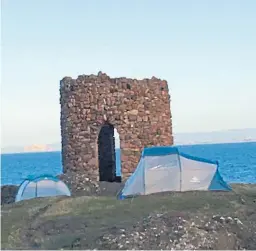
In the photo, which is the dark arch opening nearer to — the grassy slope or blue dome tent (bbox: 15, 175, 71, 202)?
blue dome tent (bbox: 15, 175, 71, 202)

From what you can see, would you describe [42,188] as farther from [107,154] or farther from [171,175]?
[107,154]

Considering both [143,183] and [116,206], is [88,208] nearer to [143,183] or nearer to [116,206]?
[116,206]

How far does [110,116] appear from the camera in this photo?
23125 millimetres

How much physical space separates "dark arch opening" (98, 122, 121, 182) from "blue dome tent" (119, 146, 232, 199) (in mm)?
6979

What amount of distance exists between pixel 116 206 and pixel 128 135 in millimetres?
7830

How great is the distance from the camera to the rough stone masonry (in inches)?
913

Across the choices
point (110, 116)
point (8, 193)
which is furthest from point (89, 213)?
point (8, 193)

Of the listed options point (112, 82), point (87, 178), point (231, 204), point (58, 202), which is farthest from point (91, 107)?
point (231, 204)

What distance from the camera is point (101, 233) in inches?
486

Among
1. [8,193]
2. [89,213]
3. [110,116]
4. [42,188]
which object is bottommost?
[8,193]

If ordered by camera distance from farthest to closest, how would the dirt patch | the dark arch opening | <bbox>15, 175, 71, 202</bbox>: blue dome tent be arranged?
the dark arch opening < the dirt patch < <bbox>15, 175, 71, 202</bbox>: blue dome tent

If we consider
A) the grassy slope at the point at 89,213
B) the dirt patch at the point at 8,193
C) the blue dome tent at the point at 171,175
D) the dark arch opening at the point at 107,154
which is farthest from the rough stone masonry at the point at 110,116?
the grassy slope at the point at 89,213

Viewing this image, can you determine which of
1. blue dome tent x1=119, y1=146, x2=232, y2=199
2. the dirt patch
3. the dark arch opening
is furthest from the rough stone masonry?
the dark arch opening

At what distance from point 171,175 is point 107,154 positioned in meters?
7.91
